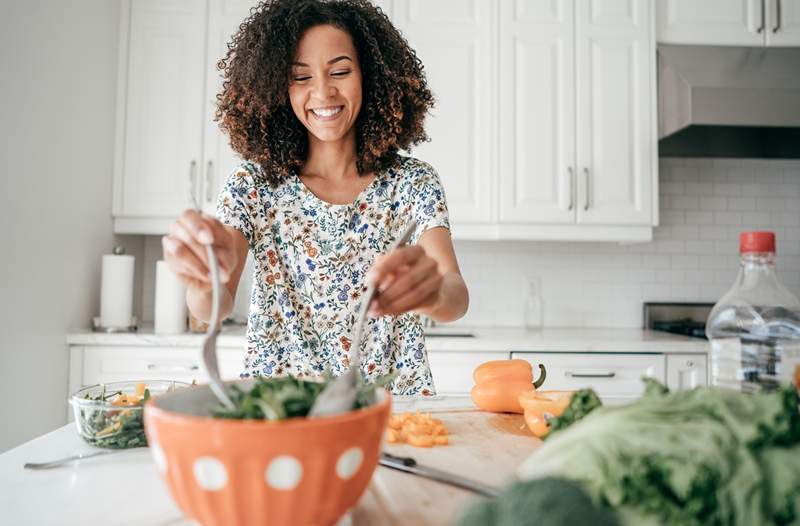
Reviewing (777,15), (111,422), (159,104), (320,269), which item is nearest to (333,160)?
(320,269)

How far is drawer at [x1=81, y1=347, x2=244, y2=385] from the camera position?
7.47ft

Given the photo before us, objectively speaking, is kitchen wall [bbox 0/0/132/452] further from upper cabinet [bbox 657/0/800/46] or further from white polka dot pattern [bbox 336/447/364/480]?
upper cabinet [bbox 657/0/800/46]

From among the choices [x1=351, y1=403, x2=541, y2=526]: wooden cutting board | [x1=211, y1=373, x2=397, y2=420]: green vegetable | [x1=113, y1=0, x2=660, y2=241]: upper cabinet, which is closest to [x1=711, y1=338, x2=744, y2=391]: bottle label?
[x1=351, y1=403, x2=541, y2=526]: wooden cutting board

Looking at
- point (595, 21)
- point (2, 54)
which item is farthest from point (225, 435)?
point (595, 21)

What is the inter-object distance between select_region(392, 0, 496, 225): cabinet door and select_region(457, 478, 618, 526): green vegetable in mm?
2278

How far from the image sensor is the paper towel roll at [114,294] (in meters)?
2.41

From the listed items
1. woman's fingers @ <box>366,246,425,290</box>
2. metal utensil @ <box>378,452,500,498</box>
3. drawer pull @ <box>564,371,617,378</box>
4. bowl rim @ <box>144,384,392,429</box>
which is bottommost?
drawer pull @ <box>564,371,617,378</box>

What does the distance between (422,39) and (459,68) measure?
0.73ft

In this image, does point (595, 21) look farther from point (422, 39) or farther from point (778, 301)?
point (778, 301)

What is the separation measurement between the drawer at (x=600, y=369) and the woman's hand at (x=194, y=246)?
1.77 metres

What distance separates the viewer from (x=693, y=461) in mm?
459

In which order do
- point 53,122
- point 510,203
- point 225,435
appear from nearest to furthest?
point 225,435, point 53,122, point 510,203

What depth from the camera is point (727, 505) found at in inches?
17.8

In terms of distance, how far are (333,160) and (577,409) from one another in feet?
3.14
